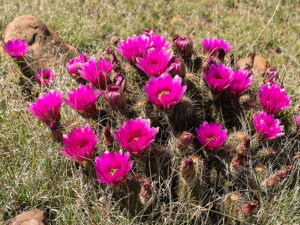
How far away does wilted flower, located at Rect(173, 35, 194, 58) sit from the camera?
2506 millimetres

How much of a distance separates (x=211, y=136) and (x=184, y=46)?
759 mm

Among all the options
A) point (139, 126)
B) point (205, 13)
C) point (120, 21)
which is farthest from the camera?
point (205, 13)

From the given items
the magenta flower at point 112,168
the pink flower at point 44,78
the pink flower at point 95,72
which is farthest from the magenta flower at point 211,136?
the pink flower at point 44,78

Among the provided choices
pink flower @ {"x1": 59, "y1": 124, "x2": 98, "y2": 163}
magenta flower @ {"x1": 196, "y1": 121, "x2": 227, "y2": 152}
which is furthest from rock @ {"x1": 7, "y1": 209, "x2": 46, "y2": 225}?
magenta flower @ {"x1": 196, "y1": 121, "x2": 227, "y2": 152}

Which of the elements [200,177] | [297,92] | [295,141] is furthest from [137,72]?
[297,92]

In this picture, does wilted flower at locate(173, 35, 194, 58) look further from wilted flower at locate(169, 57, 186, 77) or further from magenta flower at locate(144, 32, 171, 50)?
wilted flower at locate(169, 57, 186, 77)

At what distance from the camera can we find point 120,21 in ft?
16.7

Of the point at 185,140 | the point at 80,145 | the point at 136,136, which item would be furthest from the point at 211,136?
the point at 80,145

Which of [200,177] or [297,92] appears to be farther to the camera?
[297,92]

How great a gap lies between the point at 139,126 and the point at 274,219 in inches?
43.9

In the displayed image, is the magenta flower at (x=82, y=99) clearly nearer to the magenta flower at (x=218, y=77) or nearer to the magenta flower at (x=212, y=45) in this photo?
the magenta flower at (x=218, y=77)

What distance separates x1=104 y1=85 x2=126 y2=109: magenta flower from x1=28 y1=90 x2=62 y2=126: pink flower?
36 centimetres

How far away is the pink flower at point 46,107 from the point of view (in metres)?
2.21

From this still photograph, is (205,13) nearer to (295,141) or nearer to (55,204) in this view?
(295,141)
